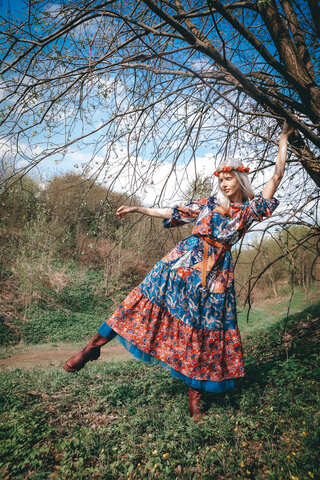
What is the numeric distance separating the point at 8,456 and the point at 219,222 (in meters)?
2.06

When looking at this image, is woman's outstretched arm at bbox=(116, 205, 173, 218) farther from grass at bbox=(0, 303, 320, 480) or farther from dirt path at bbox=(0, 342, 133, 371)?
dirt path at bbox=(0, 342, 133, 371)

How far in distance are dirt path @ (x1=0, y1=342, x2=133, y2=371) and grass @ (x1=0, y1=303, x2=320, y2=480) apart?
1.75 metres

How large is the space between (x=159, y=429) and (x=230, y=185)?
190 cm

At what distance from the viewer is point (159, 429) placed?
206 cm

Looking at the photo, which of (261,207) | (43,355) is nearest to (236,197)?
(261,207)

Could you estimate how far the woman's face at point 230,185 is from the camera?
2211 millimetres

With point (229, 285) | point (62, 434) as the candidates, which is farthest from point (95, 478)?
point (229, 285)

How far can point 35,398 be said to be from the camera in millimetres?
2514

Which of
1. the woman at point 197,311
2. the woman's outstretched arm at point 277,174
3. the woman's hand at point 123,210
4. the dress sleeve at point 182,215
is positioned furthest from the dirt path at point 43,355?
the woman's outstretched arm at point 277,174

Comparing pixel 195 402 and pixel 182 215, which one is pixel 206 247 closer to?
pixel 182 215

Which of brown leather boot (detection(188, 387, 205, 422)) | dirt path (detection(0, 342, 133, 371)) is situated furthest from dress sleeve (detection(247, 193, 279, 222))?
dirt path (detection(0, 342, 133, 371))

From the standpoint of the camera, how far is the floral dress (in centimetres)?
211

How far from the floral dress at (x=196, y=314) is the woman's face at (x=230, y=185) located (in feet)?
0.39

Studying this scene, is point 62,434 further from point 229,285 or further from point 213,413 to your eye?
point 229,285
